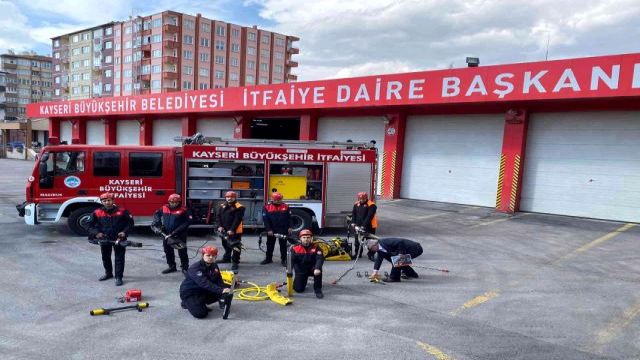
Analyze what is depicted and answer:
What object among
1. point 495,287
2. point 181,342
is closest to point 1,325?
point 181,342

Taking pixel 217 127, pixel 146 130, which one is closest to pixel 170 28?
pixel 146 130

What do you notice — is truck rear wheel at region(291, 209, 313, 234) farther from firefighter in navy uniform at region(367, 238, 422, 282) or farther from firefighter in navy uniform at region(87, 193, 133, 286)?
firefighter in navy uniform at region(87, 193, 133, 286)

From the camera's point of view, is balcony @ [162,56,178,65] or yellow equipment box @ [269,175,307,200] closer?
yellow equipment box @ [269,175,307,200]

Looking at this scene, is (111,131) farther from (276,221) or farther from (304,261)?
(304,261)

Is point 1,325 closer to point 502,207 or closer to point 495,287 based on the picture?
point 495,287

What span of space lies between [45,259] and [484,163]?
1563 cm

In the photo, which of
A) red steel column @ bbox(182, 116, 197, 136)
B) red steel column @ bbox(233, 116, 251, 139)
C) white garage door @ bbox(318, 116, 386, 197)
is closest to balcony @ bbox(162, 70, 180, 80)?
red steel column @ bbox(182, 116, 197, 136)

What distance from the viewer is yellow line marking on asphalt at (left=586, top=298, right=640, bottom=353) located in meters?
6.06

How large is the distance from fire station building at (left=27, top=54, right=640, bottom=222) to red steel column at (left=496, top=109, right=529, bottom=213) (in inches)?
1.5

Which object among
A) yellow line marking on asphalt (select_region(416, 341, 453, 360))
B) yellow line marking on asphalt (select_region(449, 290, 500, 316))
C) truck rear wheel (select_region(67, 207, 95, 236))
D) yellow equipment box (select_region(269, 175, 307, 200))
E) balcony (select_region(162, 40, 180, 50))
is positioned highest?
balcony (select_region(162, 40, 180, 50))

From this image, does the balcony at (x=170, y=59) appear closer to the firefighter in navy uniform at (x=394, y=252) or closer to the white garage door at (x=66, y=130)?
the white garage door at (x=66, y=130)

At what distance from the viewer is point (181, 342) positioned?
584cm

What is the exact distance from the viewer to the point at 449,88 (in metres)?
18.0

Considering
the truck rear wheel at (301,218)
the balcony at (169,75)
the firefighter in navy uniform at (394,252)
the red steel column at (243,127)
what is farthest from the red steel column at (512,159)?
the balcony at (169,75)
